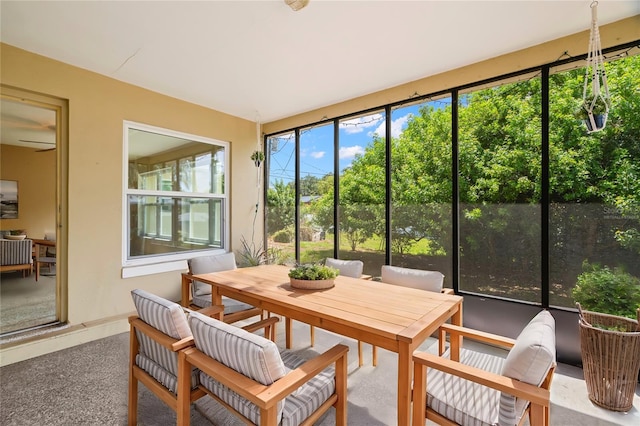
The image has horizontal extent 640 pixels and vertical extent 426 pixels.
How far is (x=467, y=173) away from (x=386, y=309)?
200cm

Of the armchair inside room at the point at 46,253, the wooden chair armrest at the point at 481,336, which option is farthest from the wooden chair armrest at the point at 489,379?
the armchair inside room at the point at 46,253

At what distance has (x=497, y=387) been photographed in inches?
51.1

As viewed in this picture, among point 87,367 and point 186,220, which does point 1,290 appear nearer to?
point 186,220

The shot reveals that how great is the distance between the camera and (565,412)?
2.01 meters

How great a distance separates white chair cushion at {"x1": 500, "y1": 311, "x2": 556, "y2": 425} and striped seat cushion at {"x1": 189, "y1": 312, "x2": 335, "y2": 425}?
824 millimetres

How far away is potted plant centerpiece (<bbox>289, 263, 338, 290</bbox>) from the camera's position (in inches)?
91.7

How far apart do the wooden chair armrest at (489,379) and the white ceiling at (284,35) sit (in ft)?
7.82

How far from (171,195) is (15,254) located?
3.19 metres

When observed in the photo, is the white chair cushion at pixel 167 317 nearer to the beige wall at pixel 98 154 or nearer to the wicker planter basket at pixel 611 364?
the beige wall at pixel 98 154

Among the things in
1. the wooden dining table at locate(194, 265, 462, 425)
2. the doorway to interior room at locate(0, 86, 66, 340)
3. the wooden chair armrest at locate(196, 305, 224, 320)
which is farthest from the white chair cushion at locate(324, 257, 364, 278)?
the doorway to interior room at locate(0, 86, 66, 340)

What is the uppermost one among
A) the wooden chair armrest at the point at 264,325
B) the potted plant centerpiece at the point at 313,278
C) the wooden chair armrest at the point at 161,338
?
the potted plant centerpiece at the point at 313,278

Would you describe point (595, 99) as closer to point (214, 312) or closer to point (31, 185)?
point (214, 312)

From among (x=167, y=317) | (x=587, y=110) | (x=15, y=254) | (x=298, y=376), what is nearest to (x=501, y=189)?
(x=587, y=110)

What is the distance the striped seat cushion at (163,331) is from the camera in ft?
5.21
